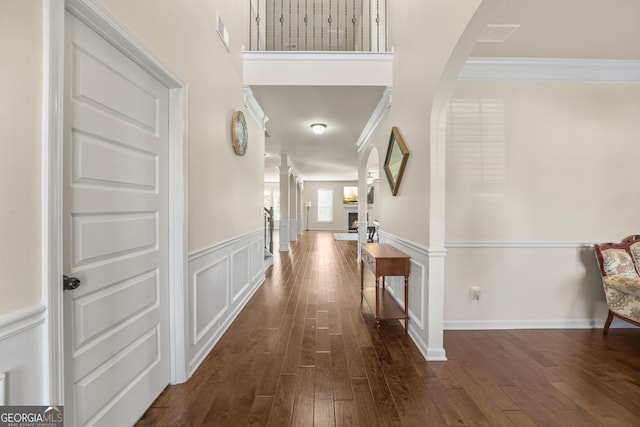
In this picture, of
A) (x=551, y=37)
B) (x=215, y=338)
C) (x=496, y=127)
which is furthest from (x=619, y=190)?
(x=215, y=338)

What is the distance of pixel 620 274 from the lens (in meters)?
2.59

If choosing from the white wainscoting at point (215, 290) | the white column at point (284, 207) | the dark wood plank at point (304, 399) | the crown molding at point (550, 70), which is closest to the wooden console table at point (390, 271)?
the dark wood plank at point (304, 399)

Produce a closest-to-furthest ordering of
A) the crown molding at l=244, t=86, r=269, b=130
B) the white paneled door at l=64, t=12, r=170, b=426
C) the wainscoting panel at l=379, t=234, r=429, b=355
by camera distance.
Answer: the white paneled door at l=64, t=12, r=170, b=426 → the wainscoting panel at l=379, t=234, r=429, b=355 → the crown molding at l=244, t=86, r=269, b=130

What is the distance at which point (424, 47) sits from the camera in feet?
7.72

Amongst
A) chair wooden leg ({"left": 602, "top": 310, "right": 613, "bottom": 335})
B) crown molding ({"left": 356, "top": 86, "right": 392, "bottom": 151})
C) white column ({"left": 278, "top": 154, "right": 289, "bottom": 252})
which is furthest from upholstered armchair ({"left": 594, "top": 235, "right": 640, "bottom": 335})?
white column ({"left": 278, "top": 154, "right": 289, "bottom": 252})

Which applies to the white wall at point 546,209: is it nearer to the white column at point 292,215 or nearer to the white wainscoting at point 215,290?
the white wainscoting at point 215,290

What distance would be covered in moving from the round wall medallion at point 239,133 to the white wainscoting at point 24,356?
7.29 feet

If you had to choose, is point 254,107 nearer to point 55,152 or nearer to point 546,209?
point 55,152

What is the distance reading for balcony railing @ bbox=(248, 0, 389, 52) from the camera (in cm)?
402

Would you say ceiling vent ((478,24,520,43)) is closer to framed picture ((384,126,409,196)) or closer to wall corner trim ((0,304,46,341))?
framed picture ((384,126,409,196))

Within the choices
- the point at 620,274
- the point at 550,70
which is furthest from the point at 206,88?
the point at 620,274

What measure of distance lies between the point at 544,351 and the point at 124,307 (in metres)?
3.26

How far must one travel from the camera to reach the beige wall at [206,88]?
5.35 ft

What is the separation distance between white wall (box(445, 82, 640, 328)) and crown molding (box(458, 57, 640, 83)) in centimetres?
8
